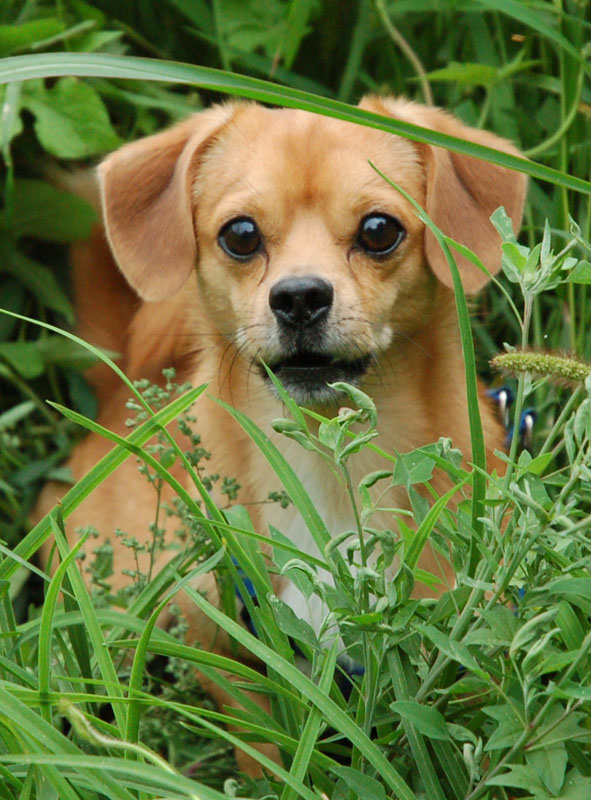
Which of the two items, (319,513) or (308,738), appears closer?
(308,738)

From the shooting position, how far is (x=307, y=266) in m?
2.16

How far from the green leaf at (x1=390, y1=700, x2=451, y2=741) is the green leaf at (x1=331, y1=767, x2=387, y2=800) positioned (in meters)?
0.09

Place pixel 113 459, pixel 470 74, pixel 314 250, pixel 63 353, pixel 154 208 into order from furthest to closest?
pixel 63 353, pixel 470 74, pixel 154 208, pixel 314 250, pixel 113 459

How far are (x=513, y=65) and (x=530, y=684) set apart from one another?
2209mm

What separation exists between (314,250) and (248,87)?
2.35 ft

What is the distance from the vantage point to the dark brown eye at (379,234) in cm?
231

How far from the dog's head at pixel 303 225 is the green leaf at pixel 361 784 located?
100cm

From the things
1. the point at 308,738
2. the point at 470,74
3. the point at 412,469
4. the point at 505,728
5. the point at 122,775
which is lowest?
the point at 122,775

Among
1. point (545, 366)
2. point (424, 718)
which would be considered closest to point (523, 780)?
point (424, 718)

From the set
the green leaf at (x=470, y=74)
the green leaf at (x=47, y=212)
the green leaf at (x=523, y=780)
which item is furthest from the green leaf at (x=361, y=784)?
the green leaf at (x=47, y=212)

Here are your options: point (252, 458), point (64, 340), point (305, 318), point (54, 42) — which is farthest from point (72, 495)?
point (54, 42)

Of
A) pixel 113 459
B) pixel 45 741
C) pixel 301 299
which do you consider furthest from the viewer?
pixel 301 299

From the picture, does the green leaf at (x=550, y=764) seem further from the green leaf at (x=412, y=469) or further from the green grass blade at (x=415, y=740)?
the green leaf at (x=412, y=469)

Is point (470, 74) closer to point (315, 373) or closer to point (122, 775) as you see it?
point (315, 373)
